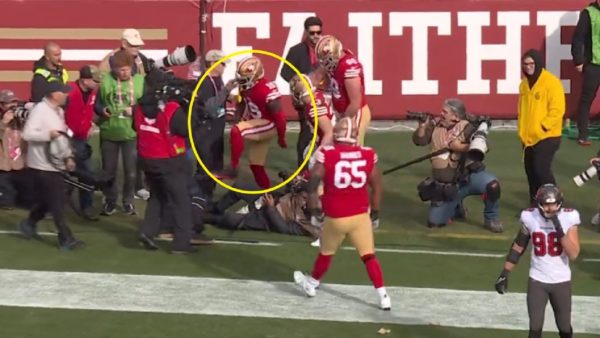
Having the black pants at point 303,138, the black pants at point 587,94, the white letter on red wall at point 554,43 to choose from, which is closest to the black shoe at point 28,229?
the black pants at point 303,138

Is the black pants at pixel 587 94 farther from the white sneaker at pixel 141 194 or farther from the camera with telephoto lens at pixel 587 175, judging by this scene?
the white sneaker at pixel 141 194

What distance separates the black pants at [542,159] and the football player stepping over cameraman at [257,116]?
9.27 ft

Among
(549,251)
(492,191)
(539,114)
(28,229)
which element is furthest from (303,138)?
(549,251)

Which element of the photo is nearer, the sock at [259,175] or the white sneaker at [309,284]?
the white sneaker at [309,284]

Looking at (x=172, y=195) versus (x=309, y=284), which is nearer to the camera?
(x=309, y=284)

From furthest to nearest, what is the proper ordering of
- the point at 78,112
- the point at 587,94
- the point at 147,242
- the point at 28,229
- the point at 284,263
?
the point at 587,94 → the point at 78,112 → the point at 28,229 → the point at 147,242 → the point at 284,263

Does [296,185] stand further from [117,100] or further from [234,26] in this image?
[234,26]

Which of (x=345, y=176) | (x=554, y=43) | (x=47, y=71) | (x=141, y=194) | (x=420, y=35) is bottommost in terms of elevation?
(x=141, y=194)

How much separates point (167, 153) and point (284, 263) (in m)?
1.64

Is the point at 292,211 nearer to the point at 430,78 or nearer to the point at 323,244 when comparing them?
the point at 323,244

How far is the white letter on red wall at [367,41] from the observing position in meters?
19.6

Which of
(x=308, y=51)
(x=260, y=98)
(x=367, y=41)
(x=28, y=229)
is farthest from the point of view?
(x=367, y=41)

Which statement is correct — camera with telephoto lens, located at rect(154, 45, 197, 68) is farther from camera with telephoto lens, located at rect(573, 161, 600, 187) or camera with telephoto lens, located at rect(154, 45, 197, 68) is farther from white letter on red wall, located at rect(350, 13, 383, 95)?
camera with telephoto lens, located at rect(573, 161, 600, 187)

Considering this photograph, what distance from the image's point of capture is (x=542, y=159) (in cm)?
1389
